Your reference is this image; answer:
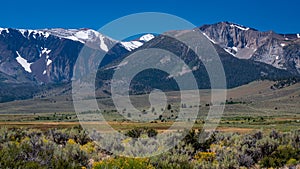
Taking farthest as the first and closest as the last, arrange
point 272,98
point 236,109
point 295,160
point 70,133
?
point 272,98 < point 236,109 < point 70,133 < point 295,160

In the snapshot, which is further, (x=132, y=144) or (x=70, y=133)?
(x=70, y=133)

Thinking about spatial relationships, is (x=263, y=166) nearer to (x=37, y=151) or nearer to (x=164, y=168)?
(x=164, y=168)

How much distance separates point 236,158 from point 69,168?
900 cm

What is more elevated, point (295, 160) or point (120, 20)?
point (120, 20)

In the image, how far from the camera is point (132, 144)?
77.2 ft

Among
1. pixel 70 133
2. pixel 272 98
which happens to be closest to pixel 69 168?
pixel 70 133

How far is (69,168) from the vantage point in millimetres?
16328

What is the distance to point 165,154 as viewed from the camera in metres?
20.0

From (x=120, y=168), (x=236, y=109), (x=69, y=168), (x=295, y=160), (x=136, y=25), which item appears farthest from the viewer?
(x=236, y=109)

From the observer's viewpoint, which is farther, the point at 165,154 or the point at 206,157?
the point at 206,157

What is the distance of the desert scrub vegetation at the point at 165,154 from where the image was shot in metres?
16.2

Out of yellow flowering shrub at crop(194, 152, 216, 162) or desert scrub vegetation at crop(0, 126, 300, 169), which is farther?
Result: yellow flowering shrub at crop(194, 152, 216, 162)

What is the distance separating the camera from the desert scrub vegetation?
1619 centimetres

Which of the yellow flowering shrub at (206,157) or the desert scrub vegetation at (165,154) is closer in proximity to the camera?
the desert scrub vegetation at (165,154)
